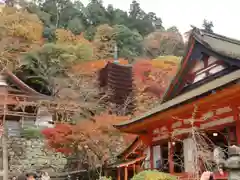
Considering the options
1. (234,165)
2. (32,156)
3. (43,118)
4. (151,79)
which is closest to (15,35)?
(43,118)

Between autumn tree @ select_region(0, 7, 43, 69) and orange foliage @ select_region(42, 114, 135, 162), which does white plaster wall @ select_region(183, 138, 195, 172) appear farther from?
autumn tree @ select_region(0, 7, 43, 69)

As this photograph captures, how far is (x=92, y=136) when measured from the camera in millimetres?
18234

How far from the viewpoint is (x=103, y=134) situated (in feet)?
60.1

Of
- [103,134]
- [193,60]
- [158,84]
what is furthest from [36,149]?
[193,60]

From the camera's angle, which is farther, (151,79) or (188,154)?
(151,79)

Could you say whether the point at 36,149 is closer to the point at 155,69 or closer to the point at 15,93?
the point at 15,93

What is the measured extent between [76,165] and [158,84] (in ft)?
39.0

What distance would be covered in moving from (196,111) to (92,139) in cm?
1010

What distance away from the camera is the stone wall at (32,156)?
23.0 metres

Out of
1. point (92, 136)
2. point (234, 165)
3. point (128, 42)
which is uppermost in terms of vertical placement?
point (128, 42)

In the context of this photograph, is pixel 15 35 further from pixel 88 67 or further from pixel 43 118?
pixel 43 118

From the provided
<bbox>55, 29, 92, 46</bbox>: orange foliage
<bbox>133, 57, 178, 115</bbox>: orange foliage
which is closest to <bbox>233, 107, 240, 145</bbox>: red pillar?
<bbox>133, 57, 178, 115</bbox>: orange foliage

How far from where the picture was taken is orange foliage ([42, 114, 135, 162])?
1830 cm

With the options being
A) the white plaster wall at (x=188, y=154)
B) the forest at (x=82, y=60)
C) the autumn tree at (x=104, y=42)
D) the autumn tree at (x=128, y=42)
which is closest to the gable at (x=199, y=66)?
the white plaster wall at (x=188, y=154)
